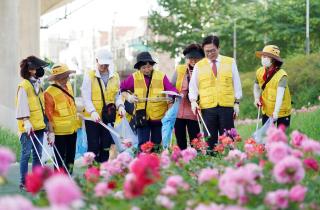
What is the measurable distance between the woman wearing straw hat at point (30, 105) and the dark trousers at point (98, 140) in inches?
22.8

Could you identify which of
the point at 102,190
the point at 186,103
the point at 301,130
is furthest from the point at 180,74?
the point at 102,190

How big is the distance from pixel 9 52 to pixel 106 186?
16861 mm

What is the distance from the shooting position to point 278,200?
498 centimetres

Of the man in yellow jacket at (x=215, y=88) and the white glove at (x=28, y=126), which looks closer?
the white glove at (x=28, y=126)

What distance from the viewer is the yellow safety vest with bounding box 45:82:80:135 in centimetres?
1105

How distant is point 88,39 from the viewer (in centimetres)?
17012

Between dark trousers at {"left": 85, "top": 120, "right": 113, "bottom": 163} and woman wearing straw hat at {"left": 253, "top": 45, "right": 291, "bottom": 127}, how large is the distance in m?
2.19

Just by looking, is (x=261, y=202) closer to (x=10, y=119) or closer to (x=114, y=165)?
(x=114, y=165)

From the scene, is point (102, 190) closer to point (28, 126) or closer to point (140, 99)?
point (28, 126)

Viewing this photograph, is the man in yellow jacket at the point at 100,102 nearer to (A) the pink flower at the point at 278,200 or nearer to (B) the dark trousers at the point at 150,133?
(B) the dark trousers at the point at 150,133

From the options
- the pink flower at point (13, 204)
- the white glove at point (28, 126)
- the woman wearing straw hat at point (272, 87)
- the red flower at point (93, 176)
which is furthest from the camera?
the woman wearing straw hat at point (272, 87)

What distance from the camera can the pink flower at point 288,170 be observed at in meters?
4.89

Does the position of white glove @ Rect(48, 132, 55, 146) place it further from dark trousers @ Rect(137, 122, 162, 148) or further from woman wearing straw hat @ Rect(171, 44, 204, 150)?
woman wearing straw hat @ Rect(171, 44, 204, 150)

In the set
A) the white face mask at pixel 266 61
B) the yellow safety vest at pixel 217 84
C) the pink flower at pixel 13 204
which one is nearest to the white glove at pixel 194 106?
the yellow safety vest at pixel 217 84
